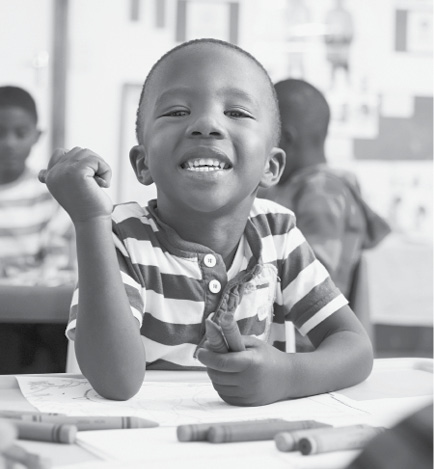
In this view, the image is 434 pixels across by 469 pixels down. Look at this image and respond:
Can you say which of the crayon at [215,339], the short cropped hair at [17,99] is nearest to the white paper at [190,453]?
the crayon at [215,339]

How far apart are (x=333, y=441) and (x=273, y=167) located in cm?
57

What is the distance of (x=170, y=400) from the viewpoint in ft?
2.27

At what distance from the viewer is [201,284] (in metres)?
0.90

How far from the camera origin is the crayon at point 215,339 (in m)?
0.65

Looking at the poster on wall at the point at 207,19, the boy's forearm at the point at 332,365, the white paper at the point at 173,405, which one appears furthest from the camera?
the poster on wall at the point at 207,19

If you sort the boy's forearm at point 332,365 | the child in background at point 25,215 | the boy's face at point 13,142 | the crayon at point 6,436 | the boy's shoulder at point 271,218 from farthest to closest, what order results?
1. the boy's face at point 13,142
2. the child in background at point 25,215
3. the boy's shoulder at point 271,218
4. the boy's forearm at point 332,365
5. the crayon at point 6,436

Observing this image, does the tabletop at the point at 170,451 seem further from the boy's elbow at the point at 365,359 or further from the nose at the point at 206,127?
the nose at the point at 206,127

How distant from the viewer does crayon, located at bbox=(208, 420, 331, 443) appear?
524 millimetres

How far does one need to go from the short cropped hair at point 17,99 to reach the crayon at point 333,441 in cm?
239

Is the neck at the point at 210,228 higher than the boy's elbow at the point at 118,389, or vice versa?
the neck at the point at 210,228

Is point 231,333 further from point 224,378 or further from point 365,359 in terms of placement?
point 365,359

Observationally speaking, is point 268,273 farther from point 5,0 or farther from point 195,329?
point 5,0

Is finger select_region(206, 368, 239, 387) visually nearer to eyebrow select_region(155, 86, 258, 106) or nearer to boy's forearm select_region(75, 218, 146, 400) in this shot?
boy's forearm select_region(75, 218, 146, 400)

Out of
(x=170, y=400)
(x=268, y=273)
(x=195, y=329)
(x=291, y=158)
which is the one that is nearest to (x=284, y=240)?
(x=268, y=273)
